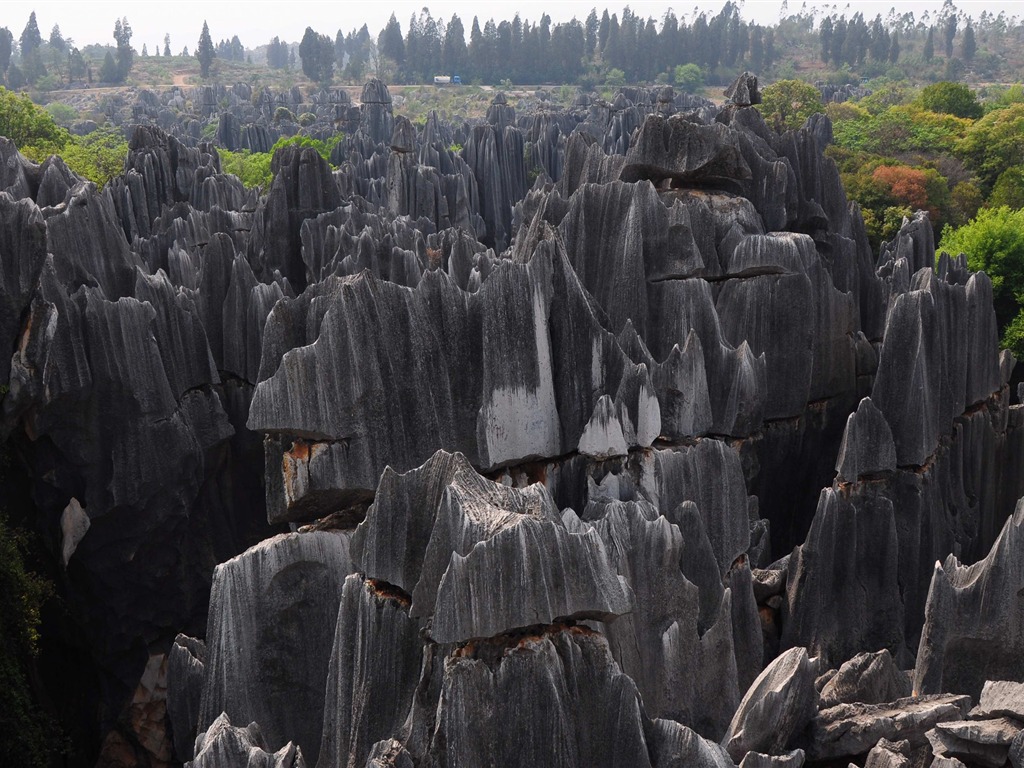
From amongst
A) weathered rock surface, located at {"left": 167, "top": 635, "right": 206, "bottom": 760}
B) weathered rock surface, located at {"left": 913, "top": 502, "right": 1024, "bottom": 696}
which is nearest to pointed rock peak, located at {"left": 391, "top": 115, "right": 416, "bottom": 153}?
weathered rock surface, located at {"left": 167, "top": 635, "right": 206, "bottom": 760}

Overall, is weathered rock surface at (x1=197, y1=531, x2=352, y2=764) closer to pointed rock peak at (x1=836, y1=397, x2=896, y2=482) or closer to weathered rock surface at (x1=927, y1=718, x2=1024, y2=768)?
weathered rock surface at (x1=927, y1=718, x2=1024, y2=768)

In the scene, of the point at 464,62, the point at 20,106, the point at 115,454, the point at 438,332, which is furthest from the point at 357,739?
the point at 464,62

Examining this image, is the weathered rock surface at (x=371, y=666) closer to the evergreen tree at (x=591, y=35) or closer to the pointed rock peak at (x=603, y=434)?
the pointed rock peak at (x=603, y=434)

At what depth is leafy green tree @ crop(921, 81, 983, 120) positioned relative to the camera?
6125 cm

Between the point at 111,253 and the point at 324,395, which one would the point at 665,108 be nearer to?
the point at 111,253

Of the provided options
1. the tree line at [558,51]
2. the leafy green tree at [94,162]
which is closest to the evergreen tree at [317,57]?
the tree line at [558,51]

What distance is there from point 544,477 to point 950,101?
56077mm

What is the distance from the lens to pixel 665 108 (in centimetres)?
6156

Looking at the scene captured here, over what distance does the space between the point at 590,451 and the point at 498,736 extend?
234 inches

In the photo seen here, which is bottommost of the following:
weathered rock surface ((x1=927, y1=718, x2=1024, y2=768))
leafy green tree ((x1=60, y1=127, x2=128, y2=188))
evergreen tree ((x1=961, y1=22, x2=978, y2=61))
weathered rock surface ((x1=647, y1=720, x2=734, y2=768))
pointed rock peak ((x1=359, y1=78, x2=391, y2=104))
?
weathered rock surface ((x1=927, y1=718, x2=1024, y2=768))

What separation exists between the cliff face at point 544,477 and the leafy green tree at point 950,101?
42389mm

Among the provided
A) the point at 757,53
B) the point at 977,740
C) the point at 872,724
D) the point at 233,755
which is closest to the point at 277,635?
the point at 233,755

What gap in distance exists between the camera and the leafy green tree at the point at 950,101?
61.2 metres

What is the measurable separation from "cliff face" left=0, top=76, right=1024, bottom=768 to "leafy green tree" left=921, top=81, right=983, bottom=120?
139 ft
